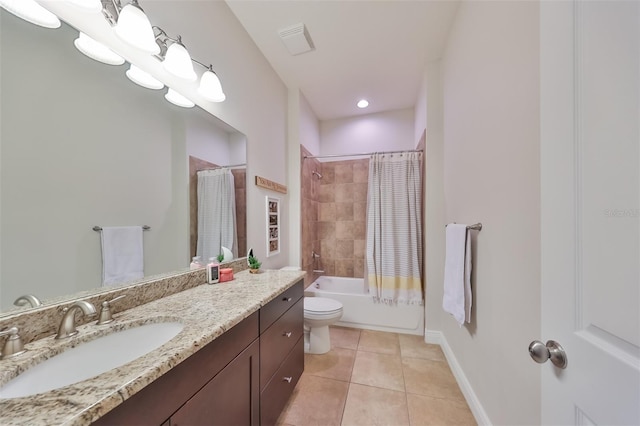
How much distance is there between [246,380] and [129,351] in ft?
1.49

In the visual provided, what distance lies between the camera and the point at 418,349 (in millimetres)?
2090

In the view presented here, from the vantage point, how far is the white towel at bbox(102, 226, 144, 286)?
0.94m

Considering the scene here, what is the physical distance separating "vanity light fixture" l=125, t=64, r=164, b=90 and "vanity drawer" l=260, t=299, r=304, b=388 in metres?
1.35

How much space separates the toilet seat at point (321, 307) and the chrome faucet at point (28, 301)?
5.15 ft

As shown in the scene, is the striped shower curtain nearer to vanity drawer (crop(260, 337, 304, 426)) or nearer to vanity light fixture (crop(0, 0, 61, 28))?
vanity drawer (crop(260, 337, 304, 426))

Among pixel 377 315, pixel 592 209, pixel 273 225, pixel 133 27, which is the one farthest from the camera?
pixel 377 315

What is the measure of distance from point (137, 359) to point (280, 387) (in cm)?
93

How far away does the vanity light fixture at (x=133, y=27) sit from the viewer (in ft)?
3.08

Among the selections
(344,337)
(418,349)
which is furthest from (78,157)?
(418,349)

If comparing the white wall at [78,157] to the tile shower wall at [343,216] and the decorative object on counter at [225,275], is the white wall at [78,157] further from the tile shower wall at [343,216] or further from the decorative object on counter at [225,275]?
the tile shower wall at [343,216]

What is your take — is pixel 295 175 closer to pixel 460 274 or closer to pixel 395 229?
pixel 395 229

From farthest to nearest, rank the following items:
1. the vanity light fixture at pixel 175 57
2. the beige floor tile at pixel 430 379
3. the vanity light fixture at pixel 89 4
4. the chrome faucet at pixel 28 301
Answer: the beige floor tile at pixel 430 379 → the vanity light fixture at pixel 175 57 → the vanity light fixture at pixel 89 4 → the chrome faucet at pixel 28 301

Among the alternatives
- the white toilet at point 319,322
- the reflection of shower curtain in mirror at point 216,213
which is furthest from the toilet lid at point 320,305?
the reflection of shower curtain in mirror at point 216,213

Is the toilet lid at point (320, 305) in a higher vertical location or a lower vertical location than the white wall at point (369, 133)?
lower
